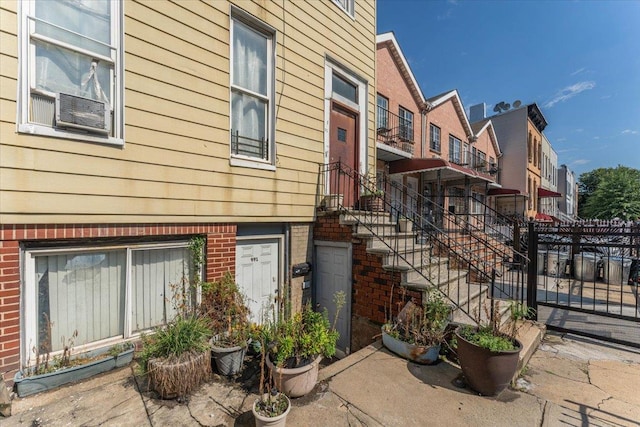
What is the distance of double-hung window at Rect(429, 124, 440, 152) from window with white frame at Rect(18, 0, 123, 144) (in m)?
12.3

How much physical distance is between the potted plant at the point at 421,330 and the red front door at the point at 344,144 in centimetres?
271

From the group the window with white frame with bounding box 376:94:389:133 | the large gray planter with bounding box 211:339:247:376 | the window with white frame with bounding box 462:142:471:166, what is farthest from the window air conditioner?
the window with white frame with bounding box 462:142:471:166

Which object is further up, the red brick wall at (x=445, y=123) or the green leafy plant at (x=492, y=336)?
the red brick wall at (x=445, y=123)

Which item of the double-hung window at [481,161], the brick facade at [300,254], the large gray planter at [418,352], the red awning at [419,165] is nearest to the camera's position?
the large gray planter at [418,352]

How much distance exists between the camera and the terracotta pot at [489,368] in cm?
286

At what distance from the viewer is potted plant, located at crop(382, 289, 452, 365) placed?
3590 mm

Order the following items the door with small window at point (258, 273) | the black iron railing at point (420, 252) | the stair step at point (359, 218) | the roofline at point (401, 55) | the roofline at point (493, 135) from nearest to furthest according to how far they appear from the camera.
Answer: the black iron railing at point (420, 252) → the door with small window at point (258, 273) → the stair step at point (359, 218) → the roofline at point (401, 55) → the roofline at point (493, 135)

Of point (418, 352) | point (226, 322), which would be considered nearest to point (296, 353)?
point (226, 322)

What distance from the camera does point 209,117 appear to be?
159 inches

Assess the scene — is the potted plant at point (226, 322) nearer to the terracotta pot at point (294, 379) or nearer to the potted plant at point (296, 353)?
the potted plant at point (296, 353)

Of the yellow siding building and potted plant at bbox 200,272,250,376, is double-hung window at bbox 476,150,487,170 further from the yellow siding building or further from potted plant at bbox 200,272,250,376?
potted plant at bbox 200,272,250,376

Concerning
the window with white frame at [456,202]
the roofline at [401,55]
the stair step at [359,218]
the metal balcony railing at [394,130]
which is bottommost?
the stair step at [359,218]

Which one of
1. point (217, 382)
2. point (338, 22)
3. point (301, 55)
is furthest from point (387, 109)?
point (217, 382)

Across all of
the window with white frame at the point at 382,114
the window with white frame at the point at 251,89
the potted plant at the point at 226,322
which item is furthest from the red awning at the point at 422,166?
the potted plant at the point at 226,322
